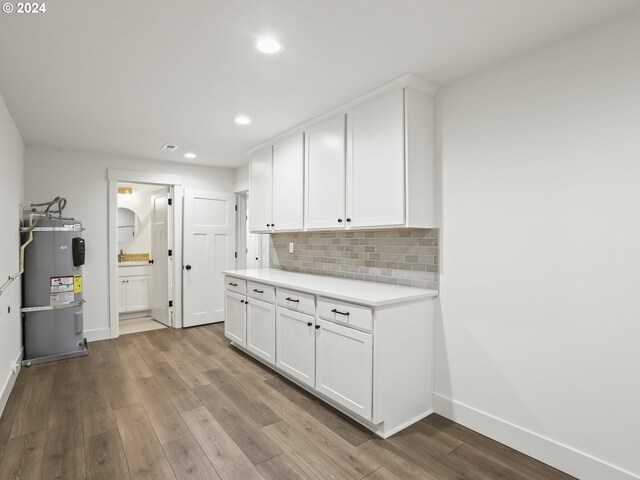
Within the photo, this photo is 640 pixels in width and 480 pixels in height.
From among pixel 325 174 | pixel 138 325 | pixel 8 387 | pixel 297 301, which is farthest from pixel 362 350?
pixel 138 325

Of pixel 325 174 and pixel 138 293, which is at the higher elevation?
pixel 325 174

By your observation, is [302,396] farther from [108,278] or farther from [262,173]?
[108,278]

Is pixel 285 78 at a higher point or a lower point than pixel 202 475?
higher

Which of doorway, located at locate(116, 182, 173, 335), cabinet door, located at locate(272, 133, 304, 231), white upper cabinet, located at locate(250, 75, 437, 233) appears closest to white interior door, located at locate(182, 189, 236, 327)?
doorway, located at locate(116, 182, 173, 335)

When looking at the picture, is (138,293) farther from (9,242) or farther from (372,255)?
(372,255)

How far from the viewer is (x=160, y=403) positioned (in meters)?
2.67

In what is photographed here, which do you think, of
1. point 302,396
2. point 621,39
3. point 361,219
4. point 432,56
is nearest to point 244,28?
point 432,56

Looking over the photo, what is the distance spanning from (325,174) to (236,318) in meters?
1.94

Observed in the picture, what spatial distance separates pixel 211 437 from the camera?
2.20 m

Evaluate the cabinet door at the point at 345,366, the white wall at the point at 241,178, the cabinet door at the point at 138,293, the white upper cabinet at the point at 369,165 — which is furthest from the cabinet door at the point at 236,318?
the cabinet door at the point at 138,293

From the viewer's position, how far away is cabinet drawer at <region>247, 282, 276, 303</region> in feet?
10.4

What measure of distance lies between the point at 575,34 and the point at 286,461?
2.88 metres

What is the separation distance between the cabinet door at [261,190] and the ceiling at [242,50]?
2.70 ft

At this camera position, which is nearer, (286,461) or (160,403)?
(286,461)
